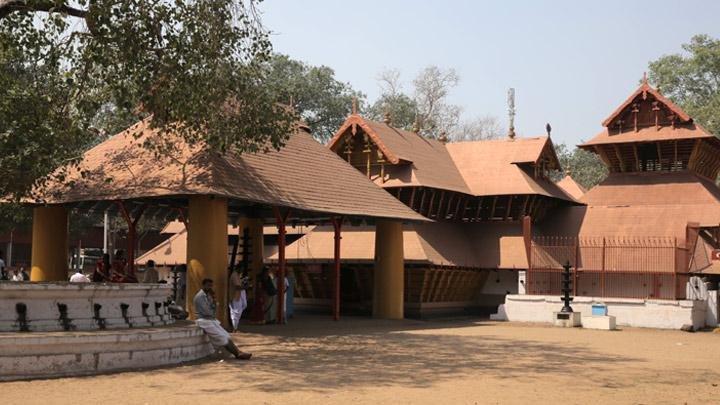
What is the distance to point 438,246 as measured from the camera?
98.0ft

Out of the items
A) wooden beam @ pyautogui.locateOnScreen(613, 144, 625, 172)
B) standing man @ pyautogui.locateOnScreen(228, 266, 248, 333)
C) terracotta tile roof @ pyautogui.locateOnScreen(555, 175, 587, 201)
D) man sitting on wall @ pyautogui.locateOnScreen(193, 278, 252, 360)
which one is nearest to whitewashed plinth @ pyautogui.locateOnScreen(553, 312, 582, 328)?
wooden beam @ pyautogui.locateOnScreen(613, 144, 625, 172)

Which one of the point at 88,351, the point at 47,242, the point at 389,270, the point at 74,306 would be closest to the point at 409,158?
the point at 389,270

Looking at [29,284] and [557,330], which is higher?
[29,284]

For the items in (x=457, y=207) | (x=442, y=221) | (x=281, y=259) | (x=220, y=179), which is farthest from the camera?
(x=457, y=207)

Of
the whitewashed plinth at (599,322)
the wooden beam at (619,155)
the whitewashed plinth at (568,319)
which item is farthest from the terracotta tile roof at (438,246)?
the wooden beam at (619,155)

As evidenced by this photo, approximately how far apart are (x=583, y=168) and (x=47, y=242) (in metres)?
58.7

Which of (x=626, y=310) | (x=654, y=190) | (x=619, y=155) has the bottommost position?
(x=626, y=310)

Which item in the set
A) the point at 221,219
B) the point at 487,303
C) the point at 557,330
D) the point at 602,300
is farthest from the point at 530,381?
the point at 487,303

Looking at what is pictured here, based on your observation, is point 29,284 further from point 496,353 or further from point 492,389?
point 496,353

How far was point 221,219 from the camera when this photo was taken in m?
19.4

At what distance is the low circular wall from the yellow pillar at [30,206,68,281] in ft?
27.6

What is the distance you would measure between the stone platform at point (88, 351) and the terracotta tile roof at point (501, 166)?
773 inches

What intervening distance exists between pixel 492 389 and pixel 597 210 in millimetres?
22612

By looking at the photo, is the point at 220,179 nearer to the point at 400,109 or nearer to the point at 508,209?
the point at 508,209
